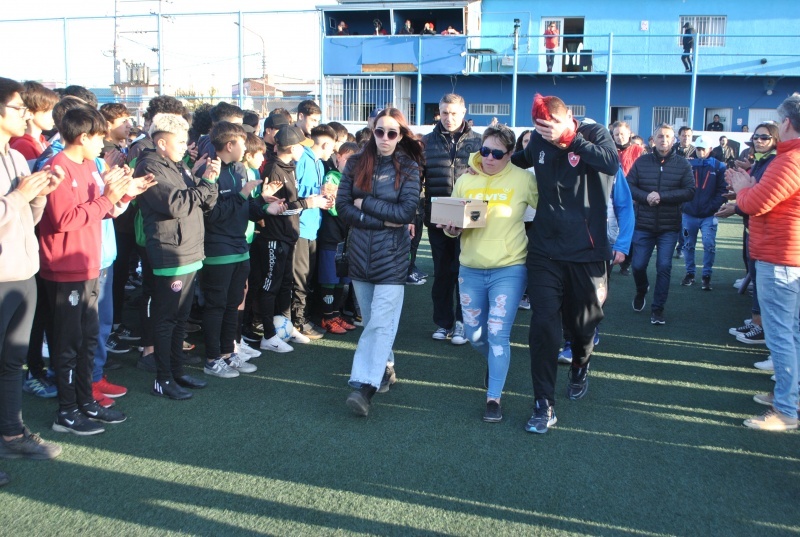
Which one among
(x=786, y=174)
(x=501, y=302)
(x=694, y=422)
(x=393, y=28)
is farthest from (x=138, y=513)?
(x=393, y=28)

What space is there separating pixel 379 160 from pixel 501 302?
51.5 inches

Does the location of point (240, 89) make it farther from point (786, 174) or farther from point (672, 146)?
point (786, 174)

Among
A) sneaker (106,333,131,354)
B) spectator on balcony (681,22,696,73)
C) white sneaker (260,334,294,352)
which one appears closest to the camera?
sneaker (106,333,131,354)

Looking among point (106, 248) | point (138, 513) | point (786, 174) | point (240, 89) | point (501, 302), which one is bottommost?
point (138, 513)

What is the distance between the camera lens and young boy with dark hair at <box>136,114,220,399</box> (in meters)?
4.50

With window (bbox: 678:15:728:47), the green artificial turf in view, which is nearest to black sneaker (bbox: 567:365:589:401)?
the green artificial turf

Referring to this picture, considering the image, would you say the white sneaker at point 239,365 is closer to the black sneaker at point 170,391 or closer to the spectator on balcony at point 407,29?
the black sneaker at point 170,391

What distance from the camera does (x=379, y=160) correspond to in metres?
4.73

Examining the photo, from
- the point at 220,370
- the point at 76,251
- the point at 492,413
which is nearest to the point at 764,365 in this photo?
the point at 492,413

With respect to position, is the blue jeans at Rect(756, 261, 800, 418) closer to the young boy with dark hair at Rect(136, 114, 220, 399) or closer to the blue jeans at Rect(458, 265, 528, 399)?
the blue jeans at Rect(458, 265, 528, 399)

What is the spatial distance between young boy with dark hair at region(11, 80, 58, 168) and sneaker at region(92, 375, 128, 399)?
1565 millimetres

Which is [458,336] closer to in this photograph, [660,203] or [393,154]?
[393,154]

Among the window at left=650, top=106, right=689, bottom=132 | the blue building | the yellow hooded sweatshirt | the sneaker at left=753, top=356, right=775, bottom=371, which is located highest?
the blue building

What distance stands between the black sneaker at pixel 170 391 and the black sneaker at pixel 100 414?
41 centimetres
